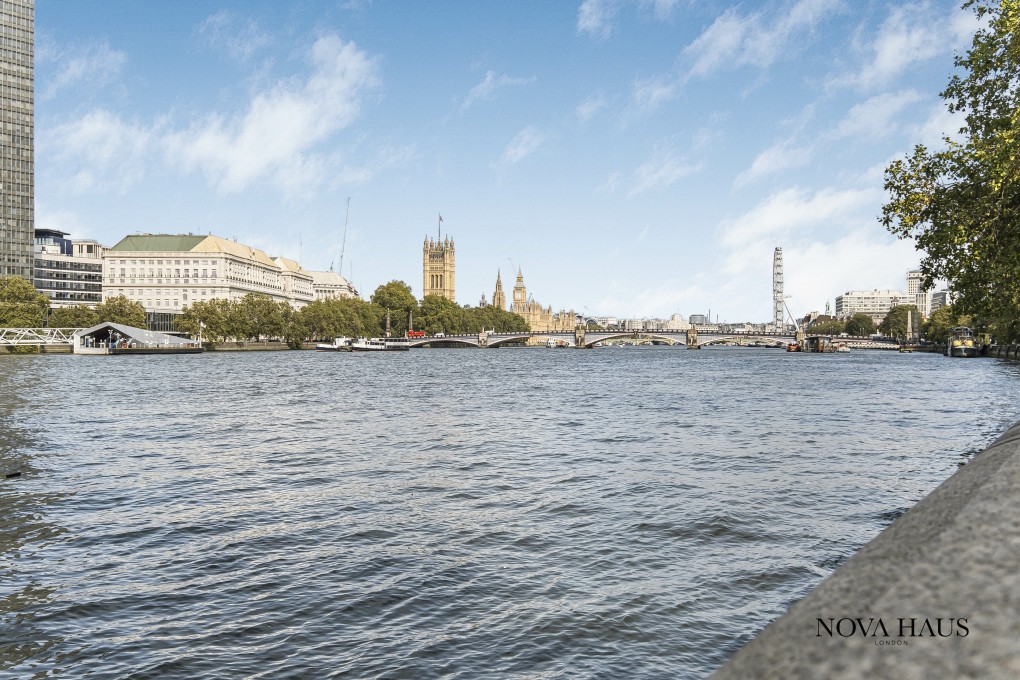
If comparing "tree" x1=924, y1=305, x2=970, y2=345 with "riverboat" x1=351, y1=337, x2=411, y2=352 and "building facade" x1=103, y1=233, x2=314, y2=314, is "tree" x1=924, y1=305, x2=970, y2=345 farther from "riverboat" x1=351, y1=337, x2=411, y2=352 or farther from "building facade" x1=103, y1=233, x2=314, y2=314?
"building facade" x1=103, y1=233, x2=314, y2=314

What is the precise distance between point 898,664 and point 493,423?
3095 centimetres

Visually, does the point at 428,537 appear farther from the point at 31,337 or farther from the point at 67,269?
the point at 67,269

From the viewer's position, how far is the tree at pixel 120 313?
136 metres

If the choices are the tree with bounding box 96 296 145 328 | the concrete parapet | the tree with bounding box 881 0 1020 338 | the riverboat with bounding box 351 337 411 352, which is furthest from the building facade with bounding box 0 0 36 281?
the concrete parapet

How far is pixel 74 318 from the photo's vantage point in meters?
134

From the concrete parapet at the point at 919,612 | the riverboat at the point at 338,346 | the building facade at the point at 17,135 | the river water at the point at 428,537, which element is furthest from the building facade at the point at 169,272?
the concrete parapet at the point at 919,612

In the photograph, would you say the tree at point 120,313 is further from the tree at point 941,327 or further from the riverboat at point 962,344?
the tree at point 941,327

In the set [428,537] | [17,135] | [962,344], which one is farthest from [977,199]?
[17,135]

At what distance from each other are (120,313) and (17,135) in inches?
1808

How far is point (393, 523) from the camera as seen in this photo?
14.6 meters

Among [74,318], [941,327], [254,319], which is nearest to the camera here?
[74,318]

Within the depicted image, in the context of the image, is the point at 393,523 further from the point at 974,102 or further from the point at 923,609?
the point at 974,102

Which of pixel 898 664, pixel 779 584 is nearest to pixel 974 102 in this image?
pixel 779 584

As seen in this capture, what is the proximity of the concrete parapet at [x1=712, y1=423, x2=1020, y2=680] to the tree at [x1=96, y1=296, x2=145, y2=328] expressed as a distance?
15071 centimetres
